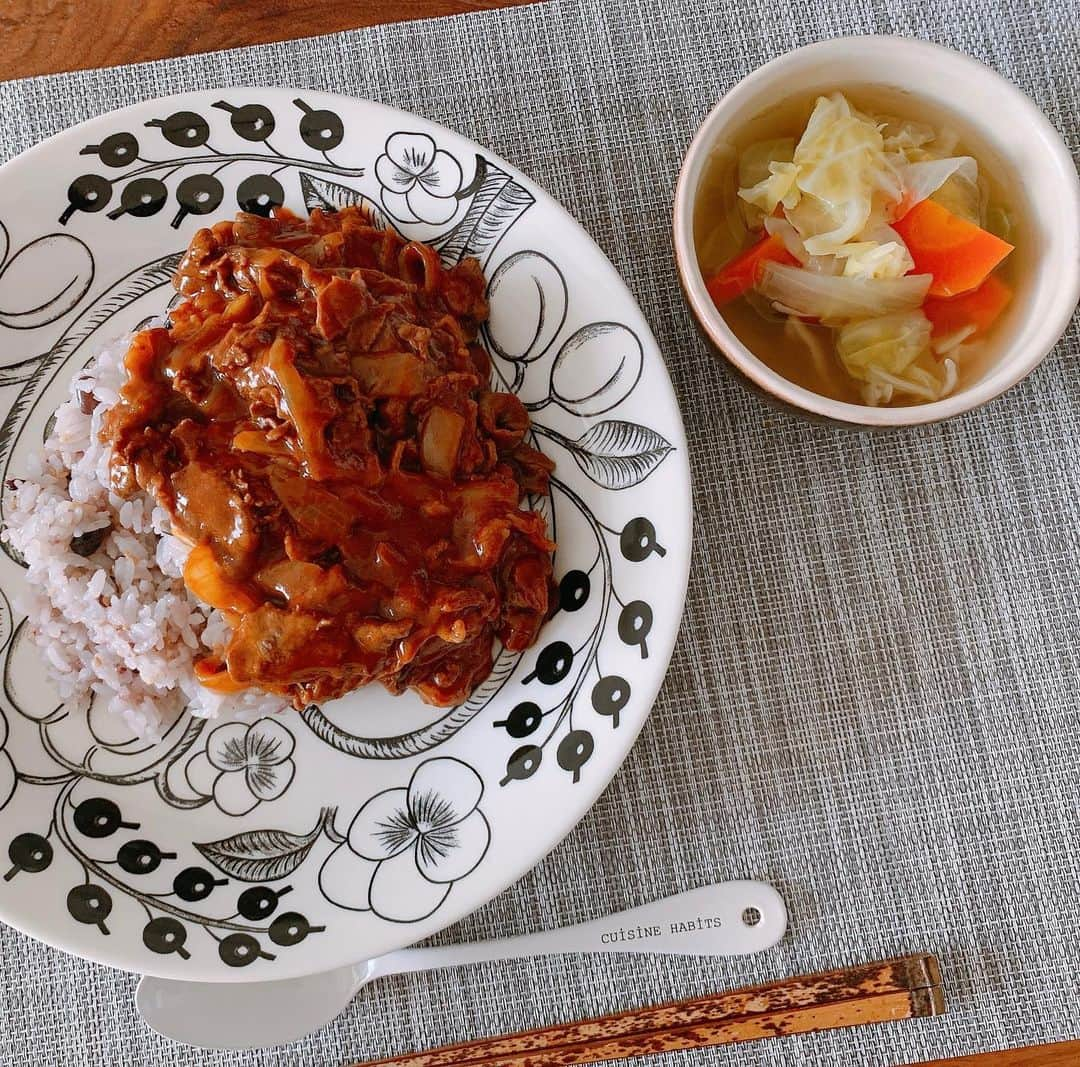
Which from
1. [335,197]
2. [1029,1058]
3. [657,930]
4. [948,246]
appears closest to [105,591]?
[335,197]

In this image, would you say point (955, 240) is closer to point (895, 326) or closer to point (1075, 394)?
point (895, 326)

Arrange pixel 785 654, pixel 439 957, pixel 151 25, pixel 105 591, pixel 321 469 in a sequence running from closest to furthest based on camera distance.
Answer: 1. pixel 321 469
2. pixel 105 591
3. pixel 439 957
4. pixel 785 654
5. pixel 151 25

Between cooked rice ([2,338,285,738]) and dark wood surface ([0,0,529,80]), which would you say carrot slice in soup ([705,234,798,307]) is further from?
cooked rice ([2,338,285,738])

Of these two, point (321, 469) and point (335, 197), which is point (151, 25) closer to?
point (335, 197)

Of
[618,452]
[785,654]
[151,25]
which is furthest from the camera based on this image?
[151,25]

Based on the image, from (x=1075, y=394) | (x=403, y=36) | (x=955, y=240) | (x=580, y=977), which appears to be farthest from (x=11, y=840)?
(x=1075, y=394)

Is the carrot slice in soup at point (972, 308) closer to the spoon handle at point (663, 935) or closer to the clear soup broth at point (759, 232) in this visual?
the clear soup broth at point (759, 232)

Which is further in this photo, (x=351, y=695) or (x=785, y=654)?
(x=785, y=654)

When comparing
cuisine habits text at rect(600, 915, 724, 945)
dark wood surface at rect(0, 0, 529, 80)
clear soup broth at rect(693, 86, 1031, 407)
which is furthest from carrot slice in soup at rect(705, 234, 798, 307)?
cuisine habits text at rect(600, 915, 724, 945)
